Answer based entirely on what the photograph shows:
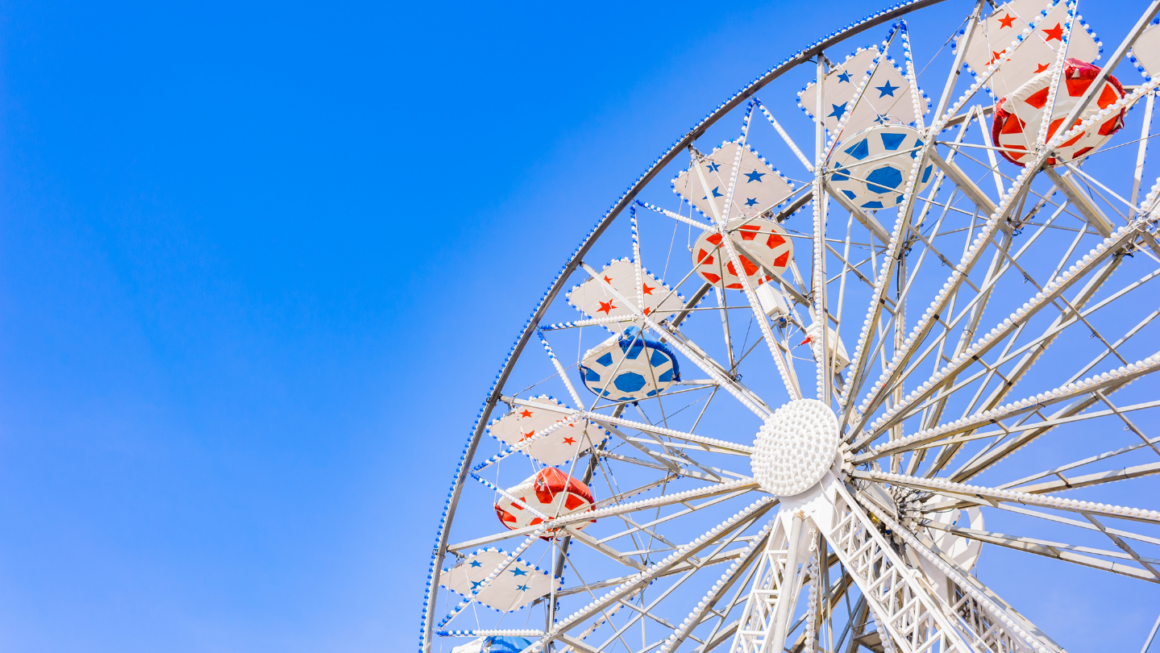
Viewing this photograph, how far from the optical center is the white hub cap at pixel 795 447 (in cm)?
1162

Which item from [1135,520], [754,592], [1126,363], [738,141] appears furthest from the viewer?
[738,141]

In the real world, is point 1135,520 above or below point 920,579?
below

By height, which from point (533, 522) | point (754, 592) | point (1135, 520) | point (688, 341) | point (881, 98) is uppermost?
point (881, 98)

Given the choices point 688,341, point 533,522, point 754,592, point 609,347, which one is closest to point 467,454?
point 533,522

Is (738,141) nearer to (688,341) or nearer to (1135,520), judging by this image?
(688,341)

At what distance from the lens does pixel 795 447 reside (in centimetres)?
1193

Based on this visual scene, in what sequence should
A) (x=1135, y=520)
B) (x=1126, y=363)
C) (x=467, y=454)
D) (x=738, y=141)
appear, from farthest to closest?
(x=467, y=454) < (x=738, y=141) < (x=1126, y=363) < (x=1135, y=520)

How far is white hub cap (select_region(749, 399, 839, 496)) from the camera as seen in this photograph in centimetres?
1162

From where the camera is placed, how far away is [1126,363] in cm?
980

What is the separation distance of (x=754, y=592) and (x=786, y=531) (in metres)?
0.84

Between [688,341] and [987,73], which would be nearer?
[987,73]

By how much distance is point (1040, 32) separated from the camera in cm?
1200

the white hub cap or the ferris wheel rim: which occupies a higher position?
the ferris wheel rim

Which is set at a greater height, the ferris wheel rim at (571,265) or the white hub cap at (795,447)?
the ferris wheel rim at (571,265)
